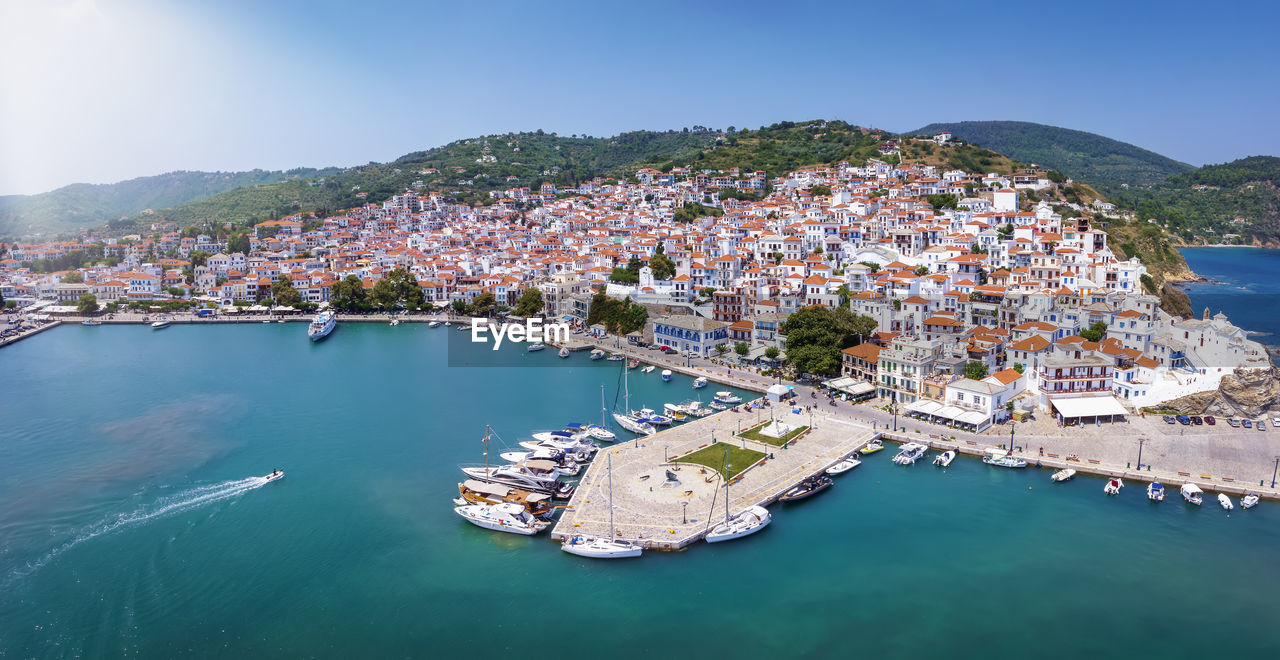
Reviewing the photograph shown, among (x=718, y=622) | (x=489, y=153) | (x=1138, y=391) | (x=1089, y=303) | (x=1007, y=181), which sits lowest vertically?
(x=718, y=622)

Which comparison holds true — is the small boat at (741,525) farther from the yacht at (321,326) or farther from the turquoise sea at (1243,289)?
the yacht at (321,326)

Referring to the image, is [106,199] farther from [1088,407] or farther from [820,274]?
[1088,407]

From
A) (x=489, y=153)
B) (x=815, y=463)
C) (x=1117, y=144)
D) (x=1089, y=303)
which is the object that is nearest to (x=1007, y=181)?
(x=1089, y=303)

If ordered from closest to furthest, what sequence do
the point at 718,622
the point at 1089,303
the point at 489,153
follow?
the point at 718,622, the point at 1089,303, the point at 489,153

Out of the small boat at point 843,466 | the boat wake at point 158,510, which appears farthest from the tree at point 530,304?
the small boat at point 843,466

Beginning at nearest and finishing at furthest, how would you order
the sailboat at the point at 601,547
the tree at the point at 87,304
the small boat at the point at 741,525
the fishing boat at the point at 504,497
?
the sailboat at the point at 601,547
the small boat at the point at 741,525
the fishing boat at the point at 504,497
the tree at the point at 87,304

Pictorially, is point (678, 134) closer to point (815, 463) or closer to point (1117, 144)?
point (1117, 144)
